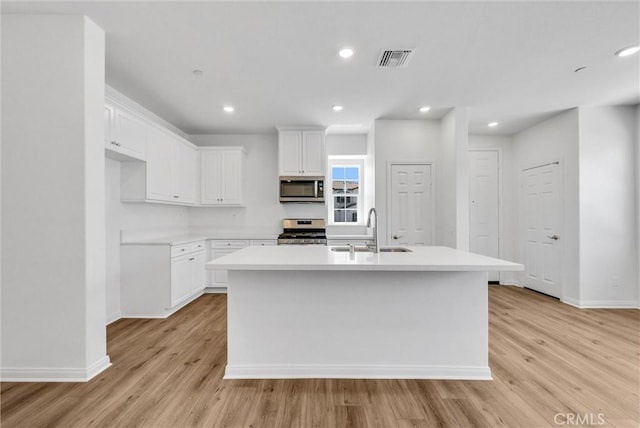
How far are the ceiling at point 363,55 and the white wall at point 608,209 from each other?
1.19 ft

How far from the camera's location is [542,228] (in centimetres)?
466

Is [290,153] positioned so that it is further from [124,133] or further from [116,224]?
[116,224]

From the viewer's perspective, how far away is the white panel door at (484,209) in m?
5.21

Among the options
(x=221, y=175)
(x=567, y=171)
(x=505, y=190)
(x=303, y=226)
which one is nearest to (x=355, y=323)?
(x=303, y=226)

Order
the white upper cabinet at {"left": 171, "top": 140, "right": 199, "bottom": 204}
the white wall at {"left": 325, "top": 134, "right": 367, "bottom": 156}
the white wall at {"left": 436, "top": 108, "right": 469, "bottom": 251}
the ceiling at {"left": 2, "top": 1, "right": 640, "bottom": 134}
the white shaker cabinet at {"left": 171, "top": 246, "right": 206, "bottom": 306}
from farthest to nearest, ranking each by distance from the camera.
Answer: the white wall at {"left": 325, "top": 134, "right": 367, "bottom": 156} → the white upper cabinet at {"left": 171, "top": 140, "right": 199, "bottom": 204} → the white wall at {"left": 436, "top": 108, "right": 469, "bottom": 251} → the white shaker cabinet at {"left": 171, "top": 246, "right": 206, "bottom": 306} → the ceiling at {"left": 2, "top": 1, "right": 640, "bottom": 134}

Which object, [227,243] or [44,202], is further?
[227,243]

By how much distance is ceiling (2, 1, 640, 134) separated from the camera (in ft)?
6.97

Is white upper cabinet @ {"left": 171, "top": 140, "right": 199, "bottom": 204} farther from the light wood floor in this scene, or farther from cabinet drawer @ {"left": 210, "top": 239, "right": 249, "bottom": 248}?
the light wood floor

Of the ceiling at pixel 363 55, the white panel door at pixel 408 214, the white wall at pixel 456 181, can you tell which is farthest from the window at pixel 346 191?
the white wall at pixel 456 181

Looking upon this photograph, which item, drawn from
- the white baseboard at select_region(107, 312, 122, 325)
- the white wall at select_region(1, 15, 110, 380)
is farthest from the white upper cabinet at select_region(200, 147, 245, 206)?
the white wall at select_region(1, 15, 110, 380)

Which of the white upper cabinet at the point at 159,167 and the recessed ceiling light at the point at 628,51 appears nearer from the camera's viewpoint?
the recessed ceiling light at the point at 628,51

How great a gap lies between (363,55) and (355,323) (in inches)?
87.8

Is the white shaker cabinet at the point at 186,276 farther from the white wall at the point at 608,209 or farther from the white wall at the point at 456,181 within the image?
the white wall at the point at 608,209

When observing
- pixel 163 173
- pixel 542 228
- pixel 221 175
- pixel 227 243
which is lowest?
pixel 227 243
